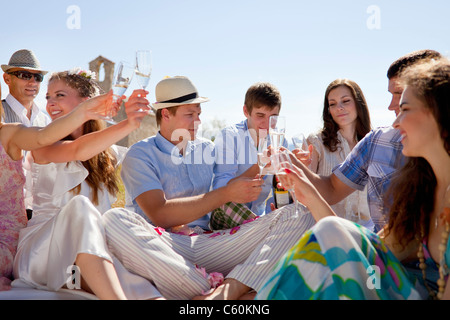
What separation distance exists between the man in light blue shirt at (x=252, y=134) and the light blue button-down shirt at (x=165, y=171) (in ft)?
1.74

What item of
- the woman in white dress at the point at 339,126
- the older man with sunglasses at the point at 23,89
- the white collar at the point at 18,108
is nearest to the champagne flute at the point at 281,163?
the woman in white dress at the point at 339,126

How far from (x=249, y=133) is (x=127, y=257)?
2814 mm

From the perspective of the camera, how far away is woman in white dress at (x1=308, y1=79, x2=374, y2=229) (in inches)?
219

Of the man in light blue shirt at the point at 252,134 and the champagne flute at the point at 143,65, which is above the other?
the champagne flute at the point at 143,65

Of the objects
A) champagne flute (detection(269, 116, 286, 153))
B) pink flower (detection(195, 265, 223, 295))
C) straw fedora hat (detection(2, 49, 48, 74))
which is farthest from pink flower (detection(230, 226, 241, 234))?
straw fedora hat (detection(2, 49, 48, 74))

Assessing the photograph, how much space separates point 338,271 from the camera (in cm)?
223

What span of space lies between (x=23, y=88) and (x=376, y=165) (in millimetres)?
5260

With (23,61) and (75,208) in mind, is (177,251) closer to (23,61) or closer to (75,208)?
(75,208)

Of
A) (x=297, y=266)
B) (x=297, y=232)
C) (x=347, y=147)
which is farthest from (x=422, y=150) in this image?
(x=347, y=147)

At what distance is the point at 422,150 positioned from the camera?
8.50ft

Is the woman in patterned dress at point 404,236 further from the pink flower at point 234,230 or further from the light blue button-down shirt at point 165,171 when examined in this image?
the light blue button-down shirt at point 165,171

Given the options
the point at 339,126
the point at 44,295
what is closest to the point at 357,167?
→ the point at 339,126

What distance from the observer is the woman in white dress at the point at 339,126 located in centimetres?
557

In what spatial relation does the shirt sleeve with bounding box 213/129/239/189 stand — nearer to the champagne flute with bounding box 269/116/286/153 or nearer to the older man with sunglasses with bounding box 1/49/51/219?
the champagne flute with bounding box 269/116/286/153
